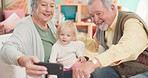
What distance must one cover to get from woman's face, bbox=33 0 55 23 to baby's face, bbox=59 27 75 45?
269 mm

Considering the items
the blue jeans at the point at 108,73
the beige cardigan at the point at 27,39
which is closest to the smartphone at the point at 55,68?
the beige cardigan at the point at 27,39

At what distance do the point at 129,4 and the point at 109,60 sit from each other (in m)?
3.42

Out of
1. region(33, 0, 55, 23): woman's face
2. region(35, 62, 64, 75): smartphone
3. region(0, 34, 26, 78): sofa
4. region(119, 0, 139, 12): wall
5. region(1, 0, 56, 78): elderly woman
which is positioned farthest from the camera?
region(119, 0, 139, 12): wall

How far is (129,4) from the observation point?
15.2 ft

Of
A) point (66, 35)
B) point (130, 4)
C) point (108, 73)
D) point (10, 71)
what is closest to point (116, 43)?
point (108, 73)

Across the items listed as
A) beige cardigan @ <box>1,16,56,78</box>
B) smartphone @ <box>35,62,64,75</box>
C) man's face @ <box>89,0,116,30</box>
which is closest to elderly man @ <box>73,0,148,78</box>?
man's face @ <box>89,0,116,30</box>

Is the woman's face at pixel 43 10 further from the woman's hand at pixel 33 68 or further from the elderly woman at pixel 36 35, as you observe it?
the woman's hand at pixel 33 68

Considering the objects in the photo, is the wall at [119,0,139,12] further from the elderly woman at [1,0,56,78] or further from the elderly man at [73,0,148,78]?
the elderly woman at [1,0,56,78]

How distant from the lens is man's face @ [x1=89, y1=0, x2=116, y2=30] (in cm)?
182

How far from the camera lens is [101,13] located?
184 centimetres

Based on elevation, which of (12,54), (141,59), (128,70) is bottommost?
(128,70)

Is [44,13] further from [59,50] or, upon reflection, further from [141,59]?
[141,59]

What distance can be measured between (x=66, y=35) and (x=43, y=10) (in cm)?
39

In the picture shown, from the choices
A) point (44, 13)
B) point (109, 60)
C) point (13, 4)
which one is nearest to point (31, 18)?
point (44, 13)
